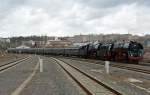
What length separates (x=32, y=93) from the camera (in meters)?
16.4

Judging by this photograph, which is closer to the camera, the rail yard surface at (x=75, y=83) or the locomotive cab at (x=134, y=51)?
the rail yard surface at (x=75, y=83)

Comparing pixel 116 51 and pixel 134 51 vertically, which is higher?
pixel 134 51

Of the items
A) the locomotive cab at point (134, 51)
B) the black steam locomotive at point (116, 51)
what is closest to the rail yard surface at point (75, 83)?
the locomotive cab at point (134, 51)

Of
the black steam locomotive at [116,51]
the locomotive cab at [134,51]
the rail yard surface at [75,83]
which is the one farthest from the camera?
the black steam locomotive at [116,51]

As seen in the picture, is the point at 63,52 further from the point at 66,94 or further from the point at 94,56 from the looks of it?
the point at 66,94

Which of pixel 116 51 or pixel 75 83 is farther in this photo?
pixel 116 51

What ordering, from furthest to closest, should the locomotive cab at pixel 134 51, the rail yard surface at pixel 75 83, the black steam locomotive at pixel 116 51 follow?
1. the black steam locomotive at pixel 116 51
2. the locomotive cab at pixel 134 51
3. the rail yard surface at pixel 75 83

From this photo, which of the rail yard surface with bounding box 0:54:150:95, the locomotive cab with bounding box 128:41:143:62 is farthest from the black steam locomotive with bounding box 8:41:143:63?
the rail yard surface with bounding box 0:54:150:95

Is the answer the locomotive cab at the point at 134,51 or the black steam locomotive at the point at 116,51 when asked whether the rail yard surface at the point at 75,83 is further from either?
the black steam locomotive at the point at 116,51

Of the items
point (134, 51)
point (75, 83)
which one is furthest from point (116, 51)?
point (75, 83)

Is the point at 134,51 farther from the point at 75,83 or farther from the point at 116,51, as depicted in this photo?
the point at 75,83

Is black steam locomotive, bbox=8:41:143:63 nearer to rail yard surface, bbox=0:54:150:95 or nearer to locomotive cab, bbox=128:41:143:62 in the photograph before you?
locomotive cab, bbox=128:41:143:62

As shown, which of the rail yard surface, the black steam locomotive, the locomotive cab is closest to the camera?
the rail yard surface

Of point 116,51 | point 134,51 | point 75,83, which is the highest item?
point 134,51
